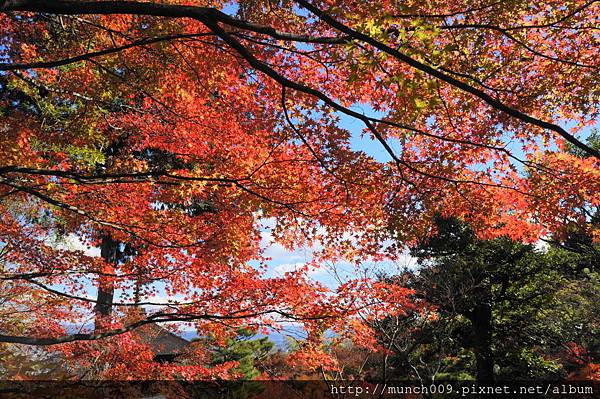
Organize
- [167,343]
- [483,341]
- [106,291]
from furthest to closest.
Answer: [167,343] → [483,341] → [106,291]

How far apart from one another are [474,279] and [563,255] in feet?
14.3

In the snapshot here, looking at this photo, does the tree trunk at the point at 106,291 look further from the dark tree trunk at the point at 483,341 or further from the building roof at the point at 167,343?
the dark tree trunk at the point at 483,341

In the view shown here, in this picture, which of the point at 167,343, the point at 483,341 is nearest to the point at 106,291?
the point at 167,343

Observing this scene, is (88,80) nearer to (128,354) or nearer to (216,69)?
(216,69)

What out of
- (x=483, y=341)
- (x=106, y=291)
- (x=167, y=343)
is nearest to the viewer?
(x=106, y=291)

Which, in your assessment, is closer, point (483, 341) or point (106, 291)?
point (106, 291)

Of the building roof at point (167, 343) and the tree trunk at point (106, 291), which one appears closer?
the tree trunk at point (106, 291)

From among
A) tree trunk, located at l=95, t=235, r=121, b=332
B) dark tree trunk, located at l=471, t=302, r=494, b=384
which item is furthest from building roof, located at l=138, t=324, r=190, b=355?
dark tree trunk, located at l=471, t=302, r=494, b=384

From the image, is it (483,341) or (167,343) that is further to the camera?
(167,343)

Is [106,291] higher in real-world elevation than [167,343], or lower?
higher

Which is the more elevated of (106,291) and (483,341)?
(106,291)

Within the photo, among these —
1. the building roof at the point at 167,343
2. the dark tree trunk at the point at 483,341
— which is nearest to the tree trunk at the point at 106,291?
the building roof at the point at 167,343

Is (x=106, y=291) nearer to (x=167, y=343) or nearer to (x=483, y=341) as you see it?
(x=167, y=343)

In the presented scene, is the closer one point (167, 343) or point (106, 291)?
point (106, 291)
